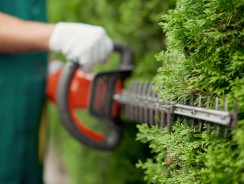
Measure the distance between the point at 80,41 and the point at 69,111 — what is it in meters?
0.32

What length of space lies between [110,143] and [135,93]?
1.83ft

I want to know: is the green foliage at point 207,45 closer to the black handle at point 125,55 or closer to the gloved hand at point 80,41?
→ the gloved hand at point 80,41

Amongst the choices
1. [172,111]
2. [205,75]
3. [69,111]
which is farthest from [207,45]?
[69,111]

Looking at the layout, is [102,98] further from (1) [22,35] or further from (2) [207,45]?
(2) [207,45]

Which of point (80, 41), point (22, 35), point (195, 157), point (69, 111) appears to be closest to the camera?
point (195, 157)

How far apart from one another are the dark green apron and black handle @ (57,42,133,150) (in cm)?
17

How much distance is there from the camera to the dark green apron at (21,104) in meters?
1.85

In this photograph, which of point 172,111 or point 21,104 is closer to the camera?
point 172,111

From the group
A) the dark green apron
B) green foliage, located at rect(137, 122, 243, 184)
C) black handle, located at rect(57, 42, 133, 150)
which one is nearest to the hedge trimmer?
black handle, located at rect(57, 42, 133, 150)

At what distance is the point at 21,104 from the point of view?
6.37ft

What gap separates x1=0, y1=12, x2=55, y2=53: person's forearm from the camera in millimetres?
1545

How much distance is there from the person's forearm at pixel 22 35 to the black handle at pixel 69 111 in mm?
190

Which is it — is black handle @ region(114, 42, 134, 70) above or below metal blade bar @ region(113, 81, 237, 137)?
above

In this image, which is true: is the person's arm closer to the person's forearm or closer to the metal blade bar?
the person's forearm
